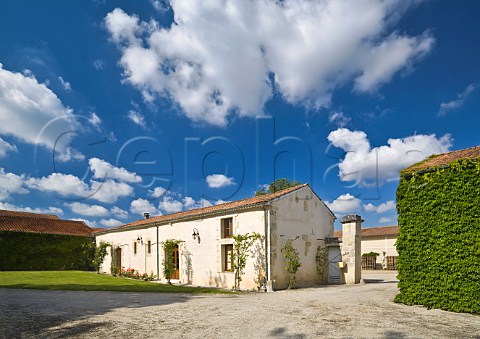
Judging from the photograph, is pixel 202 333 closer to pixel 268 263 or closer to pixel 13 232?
pixel 268 263

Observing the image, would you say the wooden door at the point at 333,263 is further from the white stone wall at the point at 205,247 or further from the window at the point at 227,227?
the window at the point at 227,227

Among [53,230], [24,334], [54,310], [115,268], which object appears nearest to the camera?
[24,334]

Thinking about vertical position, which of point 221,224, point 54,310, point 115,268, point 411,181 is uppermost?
point 411,181

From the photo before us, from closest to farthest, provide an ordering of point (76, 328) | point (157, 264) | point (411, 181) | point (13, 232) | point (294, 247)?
point (76, 328) < point (411, 181) < point (294, 247) < point (157, 264) < point (13, 232)

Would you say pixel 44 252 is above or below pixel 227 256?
below

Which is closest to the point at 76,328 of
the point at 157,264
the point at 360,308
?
the point at 360,308

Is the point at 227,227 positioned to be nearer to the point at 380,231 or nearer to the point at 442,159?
the point at 442,159

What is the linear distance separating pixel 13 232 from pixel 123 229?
8.80 meters

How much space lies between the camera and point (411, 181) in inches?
398

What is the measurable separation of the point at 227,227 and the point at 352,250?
623 cm

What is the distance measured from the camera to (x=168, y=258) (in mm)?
19562

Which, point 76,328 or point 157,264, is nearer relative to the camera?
point 76,328

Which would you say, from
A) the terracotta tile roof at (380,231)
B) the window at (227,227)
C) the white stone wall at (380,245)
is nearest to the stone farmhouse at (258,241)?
the window at (227,227)

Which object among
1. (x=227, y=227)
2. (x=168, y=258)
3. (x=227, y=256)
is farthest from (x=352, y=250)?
(x=168, y=258)
